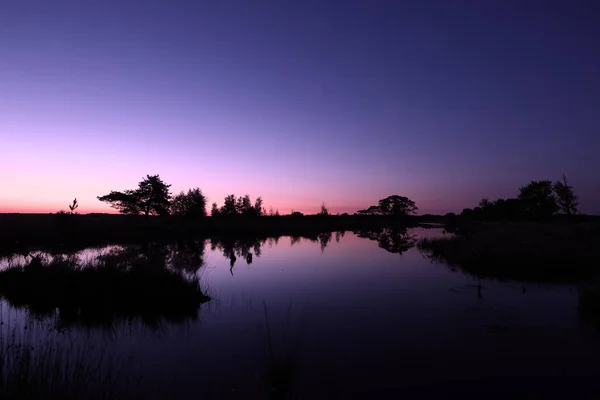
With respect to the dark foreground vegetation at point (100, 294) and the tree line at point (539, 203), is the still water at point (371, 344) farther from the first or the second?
the tree line at point (539, 203)

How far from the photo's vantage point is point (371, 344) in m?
10.4

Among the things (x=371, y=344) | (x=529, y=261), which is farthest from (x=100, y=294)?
(x=529, y=261)

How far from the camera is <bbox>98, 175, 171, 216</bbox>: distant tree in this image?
244 feet

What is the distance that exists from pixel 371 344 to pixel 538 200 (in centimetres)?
9575

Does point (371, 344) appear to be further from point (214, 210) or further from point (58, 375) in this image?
point (214, 210)

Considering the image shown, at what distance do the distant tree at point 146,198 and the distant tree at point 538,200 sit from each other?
84413 mm

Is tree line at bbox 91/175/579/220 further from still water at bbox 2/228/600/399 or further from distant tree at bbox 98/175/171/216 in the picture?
still water at bbox 2/228/600/399

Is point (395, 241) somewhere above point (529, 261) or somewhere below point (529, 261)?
below

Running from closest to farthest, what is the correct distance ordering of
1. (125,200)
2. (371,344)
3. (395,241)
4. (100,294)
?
(371,344), (100,294), (395,241), (125,200)

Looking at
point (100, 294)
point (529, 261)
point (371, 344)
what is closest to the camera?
point (371, 344)

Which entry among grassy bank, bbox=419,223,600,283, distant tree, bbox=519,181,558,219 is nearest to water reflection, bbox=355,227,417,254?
grassy bank, bbox=419,223,600,283

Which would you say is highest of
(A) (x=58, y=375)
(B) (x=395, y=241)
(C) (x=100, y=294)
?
(B) (x=395, y=241)

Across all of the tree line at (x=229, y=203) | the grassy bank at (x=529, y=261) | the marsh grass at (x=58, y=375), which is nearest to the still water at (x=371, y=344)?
the marsh grass at (x=58, y=375)

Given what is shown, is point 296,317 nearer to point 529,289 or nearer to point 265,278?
point 265,278
